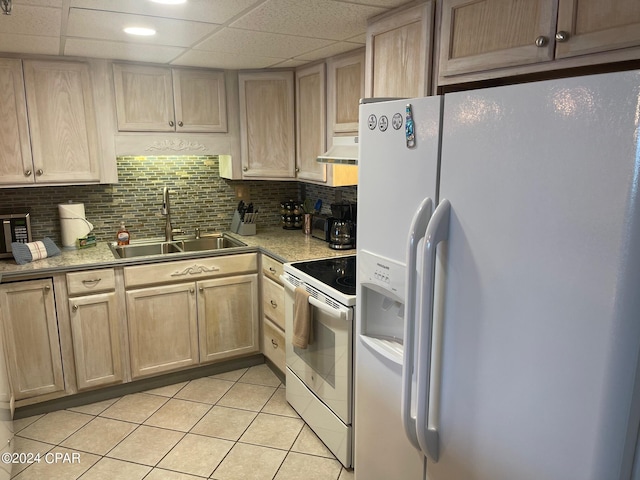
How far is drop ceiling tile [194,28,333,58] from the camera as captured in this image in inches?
89.8

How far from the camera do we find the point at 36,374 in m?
2.69

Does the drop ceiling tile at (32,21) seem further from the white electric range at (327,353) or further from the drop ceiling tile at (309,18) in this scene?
the white electric range at (327,353)

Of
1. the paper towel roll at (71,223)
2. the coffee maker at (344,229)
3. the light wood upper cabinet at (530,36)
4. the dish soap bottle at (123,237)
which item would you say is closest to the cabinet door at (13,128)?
the paper towel roll at (71,223)

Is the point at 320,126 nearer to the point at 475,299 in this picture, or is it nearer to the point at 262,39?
the point at 262,39

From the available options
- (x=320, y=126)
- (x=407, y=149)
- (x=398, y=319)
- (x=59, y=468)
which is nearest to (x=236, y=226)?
(x=320, y=126)

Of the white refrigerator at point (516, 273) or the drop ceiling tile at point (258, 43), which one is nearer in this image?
the white refrigerator at point (516, 273)

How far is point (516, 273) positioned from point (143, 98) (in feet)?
9.02

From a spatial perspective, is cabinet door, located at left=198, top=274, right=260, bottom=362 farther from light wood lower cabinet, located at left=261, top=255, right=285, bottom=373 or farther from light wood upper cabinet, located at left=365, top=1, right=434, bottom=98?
light wood upper cabinet, located at left=365, top=1, right=434, bottom=98

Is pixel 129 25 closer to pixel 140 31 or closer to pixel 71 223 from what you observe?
pixel 140 31

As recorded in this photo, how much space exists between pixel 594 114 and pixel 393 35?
1.28 m

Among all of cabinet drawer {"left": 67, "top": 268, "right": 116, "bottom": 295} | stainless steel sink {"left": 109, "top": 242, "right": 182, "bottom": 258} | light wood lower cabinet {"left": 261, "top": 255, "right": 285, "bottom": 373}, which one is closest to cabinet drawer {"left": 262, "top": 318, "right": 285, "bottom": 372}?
light wood lower cabinet {"left": 261, "top": 255, "right": 285, "bottom": 373}

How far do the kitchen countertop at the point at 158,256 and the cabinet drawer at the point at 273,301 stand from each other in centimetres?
20

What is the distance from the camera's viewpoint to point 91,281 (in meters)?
2.73

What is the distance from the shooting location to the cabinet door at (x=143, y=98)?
297 cm
